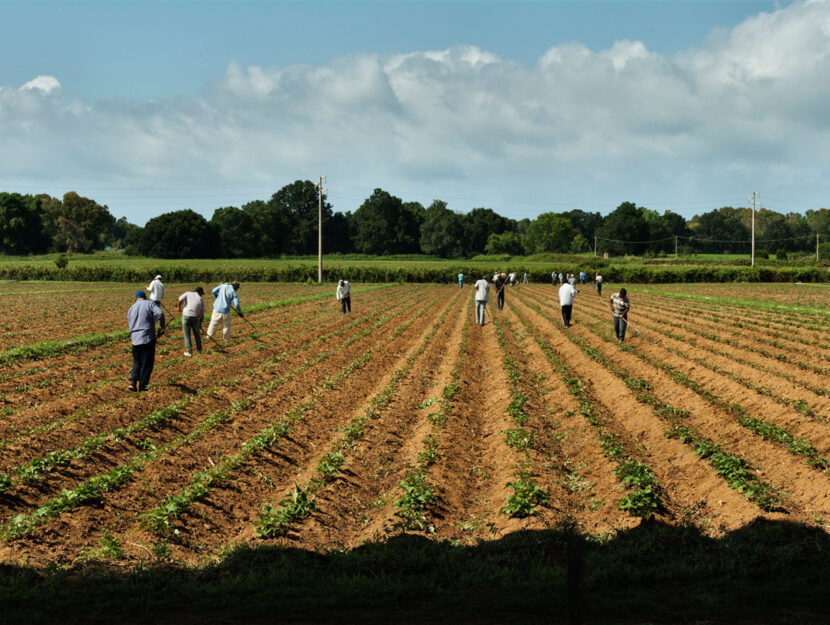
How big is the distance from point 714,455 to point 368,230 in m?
125

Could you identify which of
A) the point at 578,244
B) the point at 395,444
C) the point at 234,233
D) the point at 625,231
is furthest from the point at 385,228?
the point at 395,444

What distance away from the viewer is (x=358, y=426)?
1178cm

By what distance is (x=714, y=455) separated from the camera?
9.82 meters

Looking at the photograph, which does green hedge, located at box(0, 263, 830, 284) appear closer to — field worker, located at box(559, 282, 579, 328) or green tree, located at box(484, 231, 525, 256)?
field worker, located at box(559, 282, 579, 328)

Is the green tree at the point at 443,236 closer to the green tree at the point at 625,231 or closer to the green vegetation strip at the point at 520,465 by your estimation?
the green tree at the point at 625,231

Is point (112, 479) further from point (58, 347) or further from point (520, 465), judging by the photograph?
point (58, 347)

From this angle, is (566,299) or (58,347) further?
(566,299)

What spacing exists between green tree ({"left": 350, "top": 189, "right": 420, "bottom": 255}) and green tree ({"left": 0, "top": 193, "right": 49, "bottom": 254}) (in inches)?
2168

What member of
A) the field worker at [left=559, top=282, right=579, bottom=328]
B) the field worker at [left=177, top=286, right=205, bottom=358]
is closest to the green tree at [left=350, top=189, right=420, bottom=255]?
the field worker at [left=559, top=282, right=579, bottom=328]

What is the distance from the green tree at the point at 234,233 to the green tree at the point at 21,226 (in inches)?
1155

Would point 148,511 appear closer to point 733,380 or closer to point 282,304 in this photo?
point 733,380

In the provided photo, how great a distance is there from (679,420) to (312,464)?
6555 mm

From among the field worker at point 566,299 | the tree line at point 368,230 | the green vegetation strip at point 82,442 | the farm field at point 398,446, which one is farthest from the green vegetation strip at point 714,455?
the tree line at point 368,230

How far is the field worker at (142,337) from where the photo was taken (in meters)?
13.8
